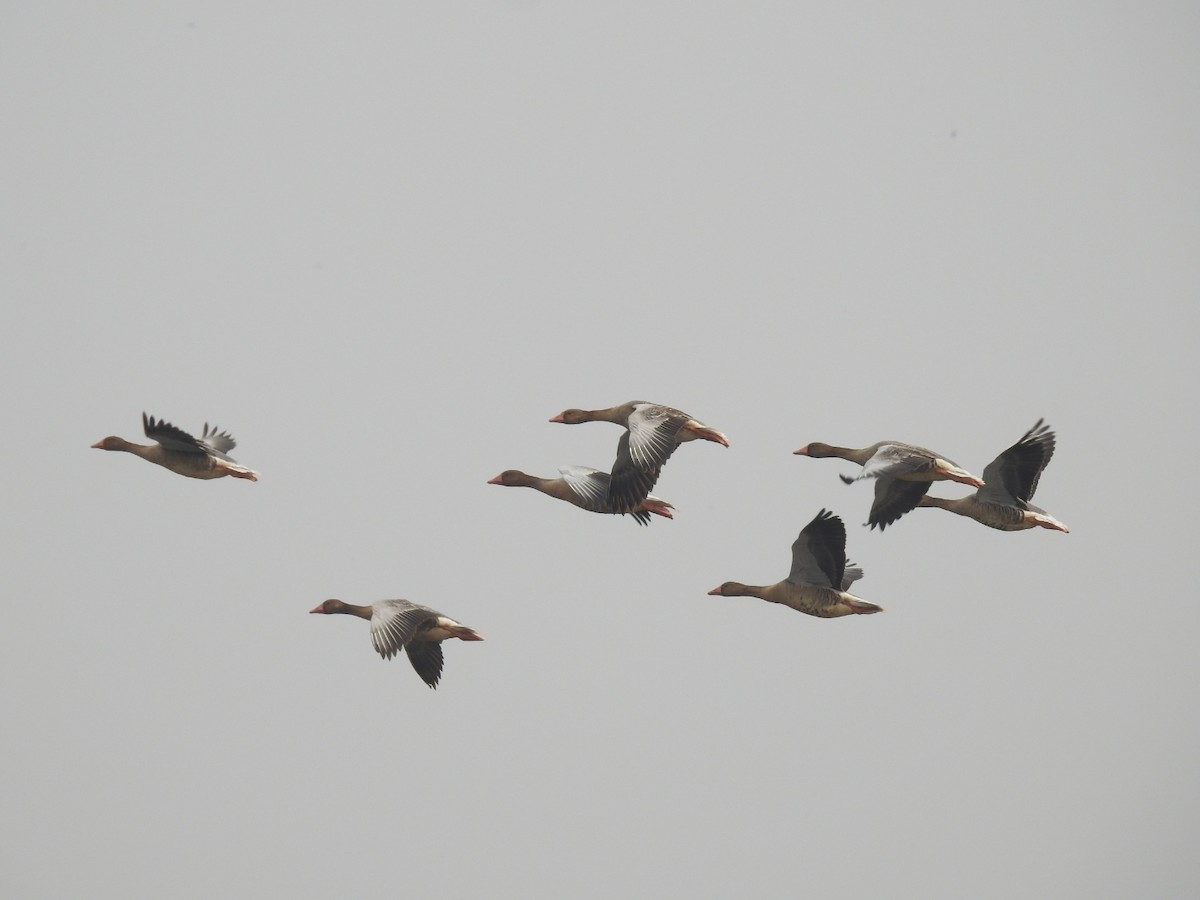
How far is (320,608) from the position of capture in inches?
1129

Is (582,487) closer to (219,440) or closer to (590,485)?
(590,485)

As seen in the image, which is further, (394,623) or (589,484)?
(589,484)

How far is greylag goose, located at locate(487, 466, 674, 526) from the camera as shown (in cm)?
2477

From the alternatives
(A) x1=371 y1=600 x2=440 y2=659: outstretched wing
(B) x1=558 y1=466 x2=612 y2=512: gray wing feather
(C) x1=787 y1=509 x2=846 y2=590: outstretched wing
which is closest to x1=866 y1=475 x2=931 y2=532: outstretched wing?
(C) x1=787 y1=509 x2=846 y2=590: outstretched wing

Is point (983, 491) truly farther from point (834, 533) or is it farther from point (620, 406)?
point (620, 406)

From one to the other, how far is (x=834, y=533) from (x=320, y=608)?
9.42 meters

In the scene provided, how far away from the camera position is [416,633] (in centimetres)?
2517

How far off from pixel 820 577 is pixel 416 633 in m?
6.02

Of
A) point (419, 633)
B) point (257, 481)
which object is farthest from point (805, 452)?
point (257, 481)

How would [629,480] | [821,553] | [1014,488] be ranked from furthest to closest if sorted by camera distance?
[1014,488] < [821,553] < [629,480]

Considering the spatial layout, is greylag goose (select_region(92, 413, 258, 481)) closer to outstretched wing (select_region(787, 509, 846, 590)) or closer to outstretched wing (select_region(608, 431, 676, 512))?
outstretched wing (select_region(608, 431, 676, 512))

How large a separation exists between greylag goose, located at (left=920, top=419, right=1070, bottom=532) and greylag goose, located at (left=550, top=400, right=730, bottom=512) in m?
4.14

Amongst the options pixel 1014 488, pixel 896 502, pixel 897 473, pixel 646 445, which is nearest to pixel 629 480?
A: pixel 646 445

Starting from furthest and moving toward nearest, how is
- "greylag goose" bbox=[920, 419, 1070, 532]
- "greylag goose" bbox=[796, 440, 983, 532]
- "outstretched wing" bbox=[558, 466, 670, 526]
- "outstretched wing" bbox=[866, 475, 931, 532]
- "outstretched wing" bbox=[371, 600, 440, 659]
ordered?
1. "greylag goose" bbox=[920, 419, 1070, 532]
2. "outstretched wing" bbox=[866, 475, 931, 532]
3. "outstretched wing" bbox=[558, 466, 670, 526]
4. "greylag goose" bbox=[796, 440, 983, 532]
5. "outstretched wing" bbox=[371, 600, 440, 659]
